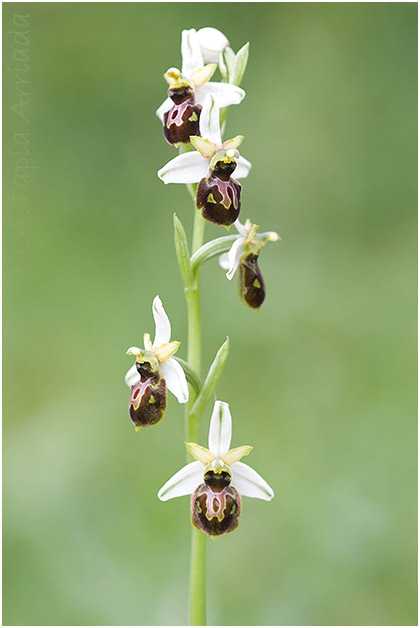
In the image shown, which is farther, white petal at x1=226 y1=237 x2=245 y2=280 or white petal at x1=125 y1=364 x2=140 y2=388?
white petal at x1=125 y1=364 x2=140 y2=388

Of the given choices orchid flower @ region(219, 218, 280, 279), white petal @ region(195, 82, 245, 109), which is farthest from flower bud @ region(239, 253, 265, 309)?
white petal @ region(195, 82, 245, 109)

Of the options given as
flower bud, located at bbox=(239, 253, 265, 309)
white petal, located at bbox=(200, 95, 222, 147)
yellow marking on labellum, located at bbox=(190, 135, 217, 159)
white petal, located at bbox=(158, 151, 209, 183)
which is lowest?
flower bud, located at bbox=(239, 253, 265, 309)

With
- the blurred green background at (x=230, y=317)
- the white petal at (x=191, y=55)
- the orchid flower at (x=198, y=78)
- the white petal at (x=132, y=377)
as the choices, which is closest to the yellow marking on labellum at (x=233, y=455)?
the white petal at (x=132, y=377)

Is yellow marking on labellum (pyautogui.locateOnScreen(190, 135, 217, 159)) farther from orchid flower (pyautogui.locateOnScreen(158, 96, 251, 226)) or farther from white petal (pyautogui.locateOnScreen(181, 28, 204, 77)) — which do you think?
white petal (pyautogui.locateOnScreen(181, 28, 204, 77))

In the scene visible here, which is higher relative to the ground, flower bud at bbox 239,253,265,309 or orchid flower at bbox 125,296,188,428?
flower bud at bbox 239,253,265,309

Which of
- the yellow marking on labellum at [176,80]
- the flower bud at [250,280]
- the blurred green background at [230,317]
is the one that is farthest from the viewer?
the blurred green background at [230,317]

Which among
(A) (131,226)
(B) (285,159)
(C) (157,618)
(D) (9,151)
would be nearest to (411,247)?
(B) (285,159)

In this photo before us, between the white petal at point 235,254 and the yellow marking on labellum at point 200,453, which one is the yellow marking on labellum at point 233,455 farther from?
the white petal at point 235,254
